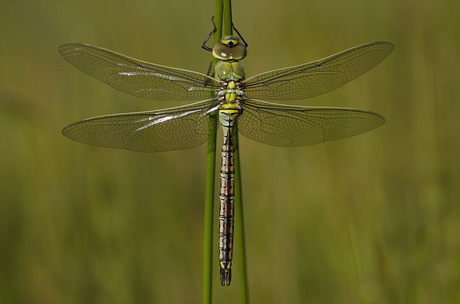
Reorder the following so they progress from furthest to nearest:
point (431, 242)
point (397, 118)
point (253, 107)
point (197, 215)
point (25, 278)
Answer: point (397, 118)
point (197, 215)
point (25, 278)
point (431, 242)
point (253, 107)

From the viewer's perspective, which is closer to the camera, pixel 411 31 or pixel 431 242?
pixel 431 242

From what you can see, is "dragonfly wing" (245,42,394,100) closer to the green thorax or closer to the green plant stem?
the green thorax


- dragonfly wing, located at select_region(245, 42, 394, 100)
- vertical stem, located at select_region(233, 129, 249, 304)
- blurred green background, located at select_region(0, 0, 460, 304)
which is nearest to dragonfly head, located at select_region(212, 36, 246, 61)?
dragonfly wing, located at select_region(245, 42, 394, 100)

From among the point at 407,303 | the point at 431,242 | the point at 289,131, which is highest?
the point at 289,131

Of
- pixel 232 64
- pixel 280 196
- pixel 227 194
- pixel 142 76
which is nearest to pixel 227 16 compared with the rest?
pixel 232 64

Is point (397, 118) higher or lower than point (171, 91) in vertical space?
higher

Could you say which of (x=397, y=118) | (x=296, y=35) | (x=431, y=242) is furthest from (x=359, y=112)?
(x=296, y=35)

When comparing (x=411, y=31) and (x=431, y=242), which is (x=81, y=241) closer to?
(x=431, y=242)
